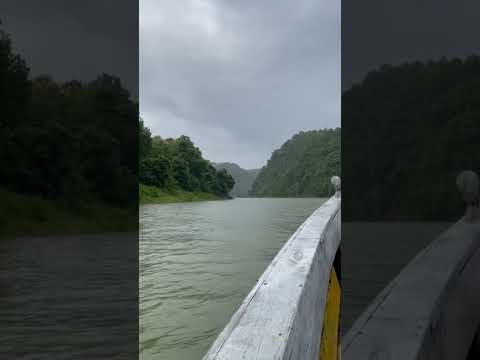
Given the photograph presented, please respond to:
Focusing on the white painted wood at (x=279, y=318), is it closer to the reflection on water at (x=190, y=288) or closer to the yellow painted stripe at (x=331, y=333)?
the yellow painted stripe at (x=331, y=333)

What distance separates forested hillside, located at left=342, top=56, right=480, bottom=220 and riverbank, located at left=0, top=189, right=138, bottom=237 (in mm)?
1286

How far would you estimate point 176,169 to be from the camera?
53.8 m

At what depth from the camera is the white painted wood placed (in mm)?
540

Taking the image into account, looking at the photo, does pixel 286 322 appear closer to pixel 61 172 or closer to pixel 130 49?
pixel 130 49

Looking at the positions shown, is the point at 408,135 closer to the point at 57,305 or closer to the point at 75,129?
the point at 75,129

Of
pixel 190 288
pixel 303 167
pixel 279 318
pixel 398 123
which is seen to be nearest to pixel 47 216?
pixel 279 318

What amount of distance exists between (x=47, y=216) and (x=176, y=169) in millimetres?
51900

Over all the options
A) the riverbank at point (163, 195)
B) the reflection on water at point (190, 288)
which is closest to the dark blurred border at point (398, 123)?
the reflection on water at point (190, 288)

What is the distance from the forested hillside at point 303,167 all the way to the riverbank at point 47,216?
2510 inches

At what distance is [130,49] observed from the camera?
0.97 meters

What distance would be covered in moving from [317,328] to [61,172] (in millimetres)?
2234

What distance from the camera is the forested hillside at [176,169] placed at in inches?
1889

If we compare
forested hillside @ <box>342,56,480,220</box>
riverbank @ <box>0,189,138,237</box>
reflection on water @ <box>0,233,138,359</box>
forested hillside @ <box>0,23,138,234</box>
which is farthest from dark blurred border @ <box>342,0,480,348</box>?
reflection on water @ <box>0,233,138,359</box>

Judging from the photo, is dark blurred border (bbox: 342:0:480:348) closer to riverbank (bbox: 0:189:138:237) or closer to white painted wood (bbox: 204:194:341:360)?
white painted wood (bbox: 204:194:341:360)
